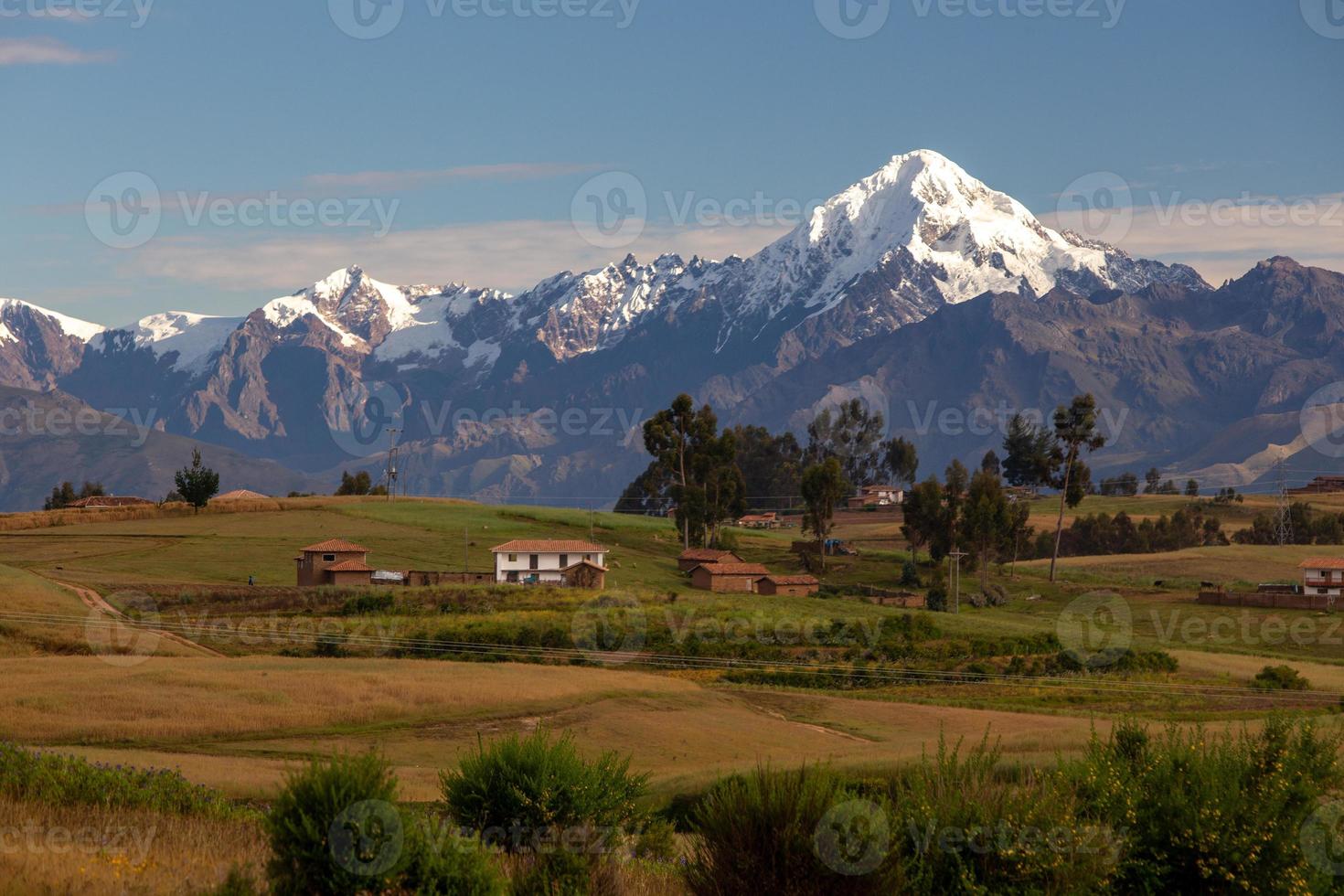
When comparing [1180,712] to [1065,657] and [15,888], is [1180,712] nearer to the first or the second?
[1065,657]

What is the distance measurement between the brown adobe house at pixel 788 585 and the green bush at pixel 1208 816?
316ft

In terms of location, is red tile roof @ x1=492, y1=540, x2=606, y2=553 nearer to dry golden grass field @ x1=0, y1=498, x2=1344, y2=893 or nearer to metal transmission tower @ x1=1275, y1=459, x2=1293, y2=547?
dry golden grass field @ x1=0, y1=498, x2=1344, y2=893

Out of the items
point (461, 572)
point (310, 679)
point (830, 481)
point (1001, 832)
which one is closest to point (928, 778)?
point (1001, 832)

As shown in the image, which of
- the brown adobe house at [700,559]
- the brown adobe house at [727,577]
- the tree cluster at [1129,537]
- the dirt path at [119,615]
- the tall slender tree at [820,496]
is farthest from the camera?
the tree cluster at [1129,537]

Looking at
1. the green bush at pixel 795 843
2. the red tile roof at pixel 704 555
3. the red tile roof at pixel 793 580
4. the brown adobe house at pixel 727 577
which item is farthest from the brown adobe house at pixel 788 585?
the green bush at pixel 795 843

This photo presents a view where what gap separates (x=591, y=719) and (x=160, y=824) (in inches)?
1265

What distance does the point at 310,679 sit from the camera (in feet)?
188

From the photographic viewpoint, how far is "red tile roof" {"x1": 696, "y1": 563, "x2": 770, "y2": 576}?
390ft

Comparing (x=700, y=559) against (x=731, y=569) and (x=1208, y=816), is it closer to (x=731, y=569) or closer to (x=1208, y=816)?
(x=731, y=569)

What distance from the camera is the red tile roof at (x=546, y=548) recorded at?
114312 mm

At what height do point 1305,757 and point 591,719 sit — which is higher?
point 1305,757

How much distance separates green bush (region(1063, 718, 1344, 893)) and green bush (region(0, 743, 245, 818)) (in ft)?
48.6

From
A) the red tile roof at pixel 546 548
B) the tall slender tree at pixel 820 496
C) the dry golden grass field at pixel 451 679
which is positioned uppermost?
the tall slender tree at pixel 820 496

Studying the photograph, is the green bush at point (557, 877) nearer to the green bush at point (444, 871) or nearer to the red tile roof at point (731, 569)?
the green bush at point (444, 871)
